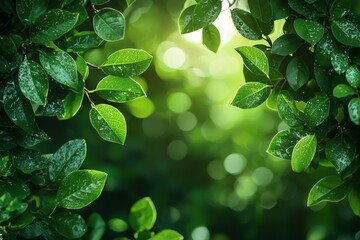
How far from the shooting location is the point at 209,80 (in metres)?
3.26

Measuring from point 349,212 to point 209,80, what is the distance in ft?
3.29

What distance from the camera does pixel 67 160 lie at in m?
1.11

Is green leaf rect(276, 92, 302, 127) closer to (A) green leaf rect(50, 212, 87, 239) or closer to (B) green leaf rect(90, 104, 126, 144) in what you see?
(B) green leaf rect(90, 104, 126, 144)

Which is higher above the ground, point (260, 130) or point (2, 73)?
point (2, 73)

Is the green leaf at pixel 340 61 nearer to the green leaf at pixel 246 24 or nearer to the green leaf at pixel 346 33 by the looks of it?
the green leaf at pixel 346 33

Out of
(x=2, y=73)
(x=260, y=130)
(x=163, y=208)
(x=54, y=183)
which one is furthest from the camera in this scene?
(x=260, y=130)

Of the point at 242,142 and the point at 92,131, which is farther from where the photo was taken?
the point at 242,142

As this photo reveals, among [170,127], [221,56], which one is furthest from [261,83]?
[221,56]

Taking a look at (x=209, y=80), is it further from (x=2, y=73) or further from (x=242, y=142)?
(x=2, y=73)

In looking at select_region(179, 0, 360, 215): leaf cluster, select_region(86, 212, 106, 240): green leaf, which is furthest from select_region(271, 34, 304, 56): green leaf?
select_region(86, 212, 106, 240): green leaf

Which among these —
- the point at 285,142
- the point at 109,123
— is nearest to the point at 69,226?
the point at 109,123

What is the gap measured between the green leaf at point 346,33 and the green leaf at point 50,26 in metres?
0.45

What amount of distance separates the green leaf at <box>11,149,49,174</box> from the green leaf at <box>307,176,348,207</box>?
0.51 metres

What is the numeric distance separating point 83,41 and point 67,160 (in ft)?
0.73
